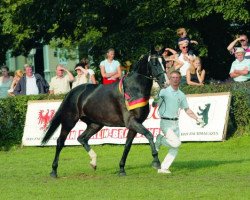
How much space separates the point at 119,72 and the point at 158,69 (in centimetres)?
805

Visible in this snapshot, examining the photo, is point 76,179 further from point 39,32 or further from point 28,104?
point 39,32

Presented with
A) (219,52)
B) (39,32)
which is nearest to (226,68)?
(219,52)

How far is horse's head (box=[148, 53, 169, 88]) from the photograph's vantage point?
17.0m

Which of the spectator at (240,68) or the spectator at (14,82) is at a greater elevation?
the spectator at (240,68)

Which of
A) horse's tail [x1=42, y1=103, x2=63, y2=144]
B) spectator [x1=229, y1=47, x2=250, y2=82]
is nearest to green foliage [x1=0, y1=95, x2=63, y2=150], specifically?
spectator [x1=229, y1=47, x2=250, y2=82]

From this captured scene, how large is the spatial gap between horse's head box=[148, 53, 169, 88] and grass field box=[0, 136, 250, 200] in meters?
1.65

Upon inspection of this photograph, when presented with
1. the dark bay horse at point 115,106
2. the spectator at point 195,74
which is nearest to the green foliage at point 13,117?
the spectator at point 195,74

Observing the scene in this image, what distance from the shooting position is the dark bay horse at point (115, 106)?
17.1 m

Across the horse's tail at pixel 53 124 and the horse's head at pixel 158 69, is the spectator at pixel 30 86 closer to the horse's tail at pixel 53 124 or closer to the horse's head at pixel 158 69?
the horse's tail at pixel 53 124

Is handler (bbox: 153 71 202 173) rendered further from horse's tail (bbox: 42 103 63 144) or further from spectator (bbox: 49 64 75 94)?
spectator (bbox: 49 64 75 94)

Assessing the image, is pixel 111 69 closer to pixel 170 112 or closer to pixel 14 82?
pixel 14 82

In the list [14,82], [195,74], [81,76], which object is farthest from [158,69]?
[14,82]

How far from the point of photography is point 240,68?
23.5m

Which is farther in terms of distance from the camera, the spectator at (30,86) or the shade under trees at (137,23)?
the shade under trees at (137,23)
